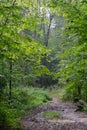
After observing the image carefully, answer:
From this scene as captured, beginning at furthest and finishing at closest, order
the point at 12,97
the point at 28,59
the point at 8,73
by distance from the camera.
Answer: the point at 12,97, the point at 8,73, the point at 28,59

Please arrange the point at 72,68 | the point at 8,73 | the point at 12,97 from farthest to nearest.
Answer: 1. the point at 12,97
2. the point at 8,73
3. the point at 72,68

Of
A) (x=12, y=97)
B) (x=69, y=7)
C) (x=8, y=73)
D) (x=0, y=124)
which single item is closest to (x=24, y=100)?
(x=12, y=97)

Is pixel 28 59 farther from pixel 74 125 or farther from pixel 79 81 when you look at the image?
pixel 74 125

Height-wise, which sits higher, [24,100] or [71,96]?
[24,100]

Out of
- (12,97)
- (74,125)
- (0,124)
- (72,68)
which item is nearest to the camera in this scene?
(72,68)

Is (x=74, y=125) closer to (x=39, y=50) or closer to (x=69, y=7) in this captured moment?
(x=39, y=50)

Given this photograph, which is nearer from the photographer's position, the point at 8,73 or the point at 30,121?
the point at 30,121

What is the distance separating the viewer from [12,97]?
14.6 metres

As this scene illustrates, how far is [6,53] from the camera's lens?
7180 millimetres

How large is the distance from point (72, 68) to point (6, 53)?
2.28 m

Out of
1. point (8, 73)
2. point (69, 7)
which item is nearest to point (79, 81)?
point (69, 7)

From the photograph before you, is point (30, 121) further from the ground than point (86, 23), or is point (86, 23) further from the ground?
point (86, 23)

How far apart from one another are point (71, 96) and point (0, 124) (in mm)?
14489

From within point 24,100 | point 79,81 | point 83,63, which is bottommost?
point 24,100
